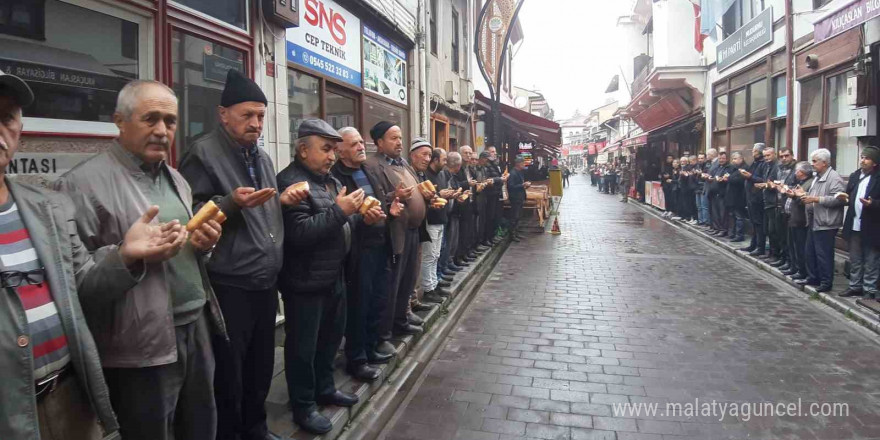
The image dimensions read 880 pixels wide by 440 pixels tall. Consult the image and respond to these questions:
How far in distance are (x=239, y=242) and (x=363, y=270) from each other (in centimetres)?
153

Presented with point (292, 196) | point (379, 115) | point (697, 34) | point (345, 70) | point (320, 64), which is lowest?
point (292, 196)

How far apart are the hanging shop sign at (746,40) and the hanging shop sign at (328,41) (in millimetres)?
10200

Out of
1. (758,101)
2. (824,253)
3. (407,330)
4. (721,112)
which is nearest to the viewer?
(407,330)

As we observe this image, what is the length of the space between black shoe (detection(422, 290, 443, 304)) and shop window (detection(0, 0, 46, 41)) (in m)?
4.69

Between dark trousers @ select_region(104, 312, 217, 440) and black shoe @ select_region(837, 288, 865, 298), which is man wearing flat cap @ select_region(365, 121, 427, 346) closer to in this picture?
dark trousers @ select_region(104, 312, 217, 440)

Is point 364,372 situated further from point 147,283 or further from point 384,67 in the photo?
point 384,67

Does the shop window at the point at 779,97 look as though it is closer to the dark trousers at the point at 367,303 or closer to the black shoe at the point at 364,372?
the dark trousers at the point at 367,303

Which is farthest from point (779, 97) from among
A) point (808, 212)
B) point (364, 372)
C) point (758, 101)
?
point (364, 372)

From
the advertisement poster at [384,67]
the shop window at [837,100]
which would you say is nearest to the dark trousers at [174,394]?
the advertisement poster at [384,67]

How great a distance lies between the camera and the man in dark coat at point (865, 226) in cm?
684

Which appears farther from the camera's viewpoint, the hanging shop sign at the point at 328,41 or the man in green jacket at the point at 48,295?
the hanging shop sign at the point at 328,41

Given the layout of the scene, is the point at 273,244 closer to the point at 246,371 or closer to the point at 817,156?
the point at 246,371

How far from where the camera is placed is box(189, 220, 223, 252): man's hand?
2205 millimetres

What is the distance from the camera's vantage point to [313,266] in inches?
131
